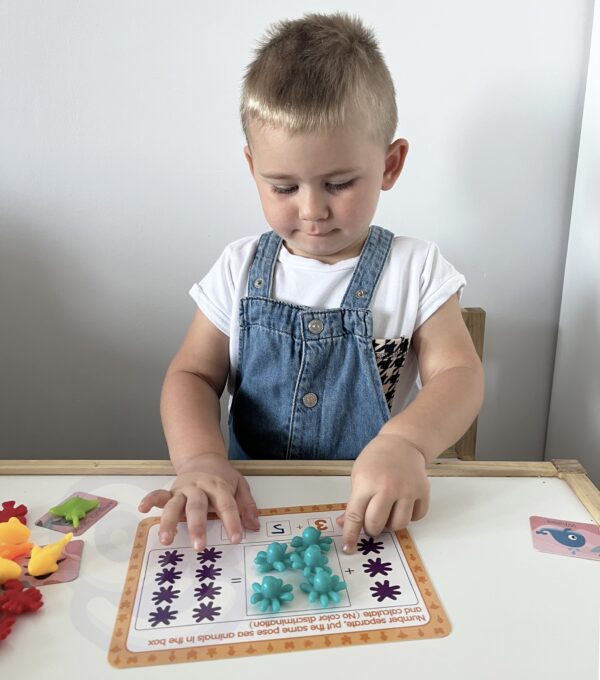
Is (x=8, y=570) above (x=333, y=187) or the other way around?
the other way around

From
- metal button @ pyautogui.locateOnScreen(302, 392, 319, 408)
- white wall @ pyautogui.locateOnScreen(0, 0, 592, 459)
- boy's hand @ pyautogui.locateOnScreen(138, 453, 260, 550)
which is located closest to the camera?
boy's hand @ pyautogui.locateOnScreen(138, 453, 260, 550)

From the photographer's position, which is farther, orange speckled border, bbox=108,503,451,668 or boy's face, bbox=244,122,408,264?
boy's face, bbox=244,122,408,264

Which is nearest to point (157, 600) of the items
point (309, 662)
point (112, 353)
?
point (309, 662)

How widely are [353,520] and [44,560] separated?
205mm

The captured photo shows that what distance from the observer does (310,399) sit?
2.13 ft

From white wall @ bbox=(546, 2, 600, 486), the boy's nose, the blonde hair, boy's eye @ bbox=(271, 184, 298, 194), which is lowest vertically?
white wall @ bbox=(546, 2, 600, 486)

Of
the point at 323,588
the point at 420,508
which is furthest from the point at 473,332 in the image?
the point at 323,588

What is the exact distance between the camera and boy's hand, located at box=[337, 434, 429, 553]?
17.4 inches

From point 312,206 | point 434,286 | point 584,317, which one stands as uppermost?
point 312,206

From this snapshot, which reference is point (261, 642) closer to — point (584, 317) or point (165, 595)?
A: point (165, 595)

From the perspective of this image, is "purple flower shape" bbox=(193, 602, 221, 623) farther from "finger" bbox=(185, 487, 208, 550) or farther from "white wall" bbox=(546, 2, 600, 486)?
"white wall" bbox=(546, 2, 600, 486)

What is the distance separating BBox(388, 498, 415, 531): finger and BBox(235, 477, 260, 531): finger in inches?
3.9

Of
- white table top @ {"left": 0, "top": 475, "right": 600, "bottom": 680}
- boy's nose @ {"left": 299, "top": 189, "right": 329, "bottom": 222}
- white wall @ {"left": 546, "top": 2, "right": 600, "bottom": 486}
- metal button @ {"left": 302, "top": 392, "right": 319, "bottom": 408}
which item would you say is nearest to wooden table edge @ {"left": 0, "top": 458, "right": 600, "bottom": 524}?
white table top @ {"left": 0, "top": 475, "right": 600, "bottom": 680}

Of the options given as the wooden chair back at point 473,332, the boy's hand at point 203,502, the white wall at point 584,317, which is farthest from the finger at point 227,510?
the white wall at point 584,317
